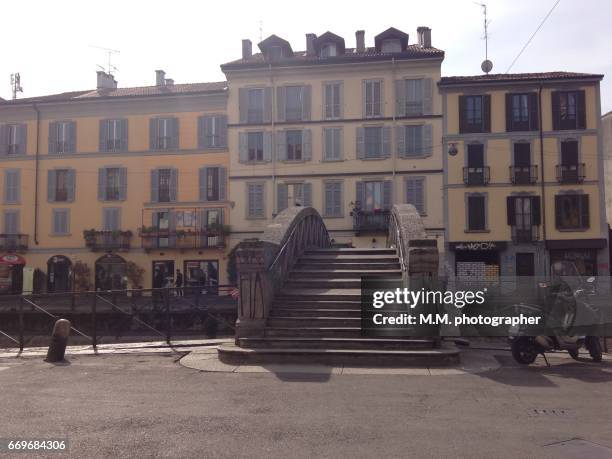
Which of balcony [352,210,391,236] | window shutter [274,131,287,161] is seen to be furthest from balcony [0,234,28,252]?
balcony [352,210,391,236]

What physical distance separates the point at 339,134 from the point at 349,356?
95.5 feet

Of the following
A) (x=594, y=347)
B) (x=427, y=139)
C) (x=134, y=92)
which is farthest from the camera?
(x=134, y=92)

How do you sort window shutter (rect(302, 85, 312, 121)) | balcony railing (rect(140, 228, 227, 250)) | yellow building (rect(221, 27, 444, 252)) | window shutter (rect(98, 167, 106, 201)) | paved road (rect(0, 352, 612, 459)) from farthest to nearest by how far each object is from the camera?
1. window shutter (rect(98, 167, 106, 201))
2. window shutter (rect(302, 85, 312, 121))
3. balcony railing (rect(140, 228, 227, 250))
4. yellow building (rect(221, 27, 444, 252))
5. paved road (rect(0, 352, 612, 459))

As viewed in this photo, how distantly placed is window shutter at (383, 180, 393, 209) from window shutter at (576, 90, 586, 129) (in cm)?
1131

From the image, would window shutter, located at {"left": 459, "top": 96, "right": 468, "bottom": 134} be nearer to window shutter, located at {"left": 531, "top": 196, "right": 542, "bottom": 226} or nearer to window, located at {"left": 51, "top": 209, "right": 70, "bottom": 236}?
window shutter, located at {"left": 531, "top": 196, "right": 542, "bottom": 226}

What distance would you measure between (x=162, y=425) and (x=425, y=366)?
175 inches

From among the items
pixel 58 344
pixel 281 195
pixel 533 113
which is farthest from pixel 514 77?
pixel 58 344

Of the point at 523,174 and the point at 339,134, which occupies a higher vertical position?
the point at 339,134

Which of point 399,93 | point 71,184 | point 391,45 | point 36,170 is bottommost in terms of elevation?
point 71,184

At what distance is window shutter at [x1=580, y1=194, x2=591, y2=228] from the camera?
113 feet

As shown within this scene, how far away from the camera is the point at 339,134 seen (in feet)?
122

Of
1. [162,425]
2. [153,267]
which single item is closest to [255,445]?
[162,425]

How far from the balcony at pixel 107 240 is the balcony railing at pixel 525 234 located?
2347 cm

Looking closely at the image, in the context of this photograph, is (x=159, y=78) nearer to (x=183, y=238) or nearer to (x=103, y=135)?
(x=103, y=135)
